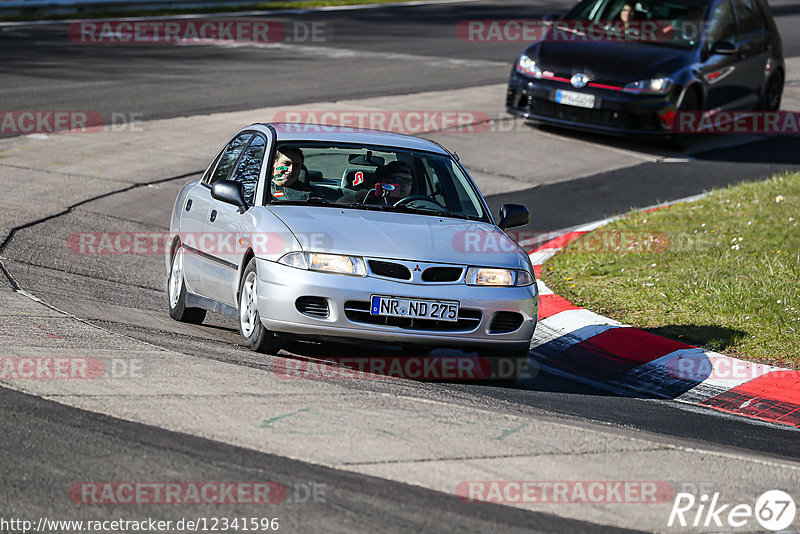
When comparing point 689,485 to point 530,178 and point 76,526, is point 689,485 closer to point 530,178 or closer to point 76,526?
point 76,526

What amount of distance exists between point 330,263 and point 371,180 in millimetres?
1306

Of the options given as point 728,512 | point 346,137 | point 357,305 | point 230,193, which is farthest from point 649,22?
point 728,512

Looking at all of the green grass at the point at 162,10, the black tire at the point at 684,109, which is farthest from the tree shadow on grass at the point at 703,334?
the green grass at the point at 162,10

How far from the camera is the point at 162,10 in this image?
95.2ft

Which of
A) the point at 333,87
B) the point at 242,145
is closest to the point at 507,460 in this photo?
the point at 242,145

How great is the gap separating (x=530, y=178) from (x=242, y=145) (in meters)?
6.52

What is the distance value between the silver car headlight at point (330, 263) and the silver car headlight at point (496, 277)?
2.11ft

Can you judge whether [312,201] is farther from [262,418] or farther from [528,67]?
[528,67]

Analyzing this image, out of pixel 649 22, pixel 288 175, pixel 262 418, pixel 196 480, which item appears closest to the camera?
pixel 196 480

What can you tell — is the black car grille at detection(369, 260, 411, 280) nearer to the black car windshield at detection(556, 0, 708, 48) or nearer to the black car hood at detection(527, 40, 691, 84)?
the black car hood at detection(527, 40, 691, 84)

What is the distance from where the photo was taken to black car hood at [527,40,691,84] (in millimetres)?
15422

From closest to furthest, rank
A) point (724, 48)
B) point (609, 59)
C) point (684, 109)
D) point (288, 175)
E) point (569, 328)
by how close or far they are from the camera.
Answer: point (288, 175) → point (569, 328) → point (609, 59) → point (684, 109) → point (724, 48)

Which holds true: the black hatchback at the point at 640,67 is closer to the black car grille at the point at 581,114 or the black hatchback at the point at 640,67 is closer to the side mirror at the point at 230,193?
the black car grille at the point at 581,114

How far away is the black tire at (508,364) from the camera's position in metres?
Result: 7.16
